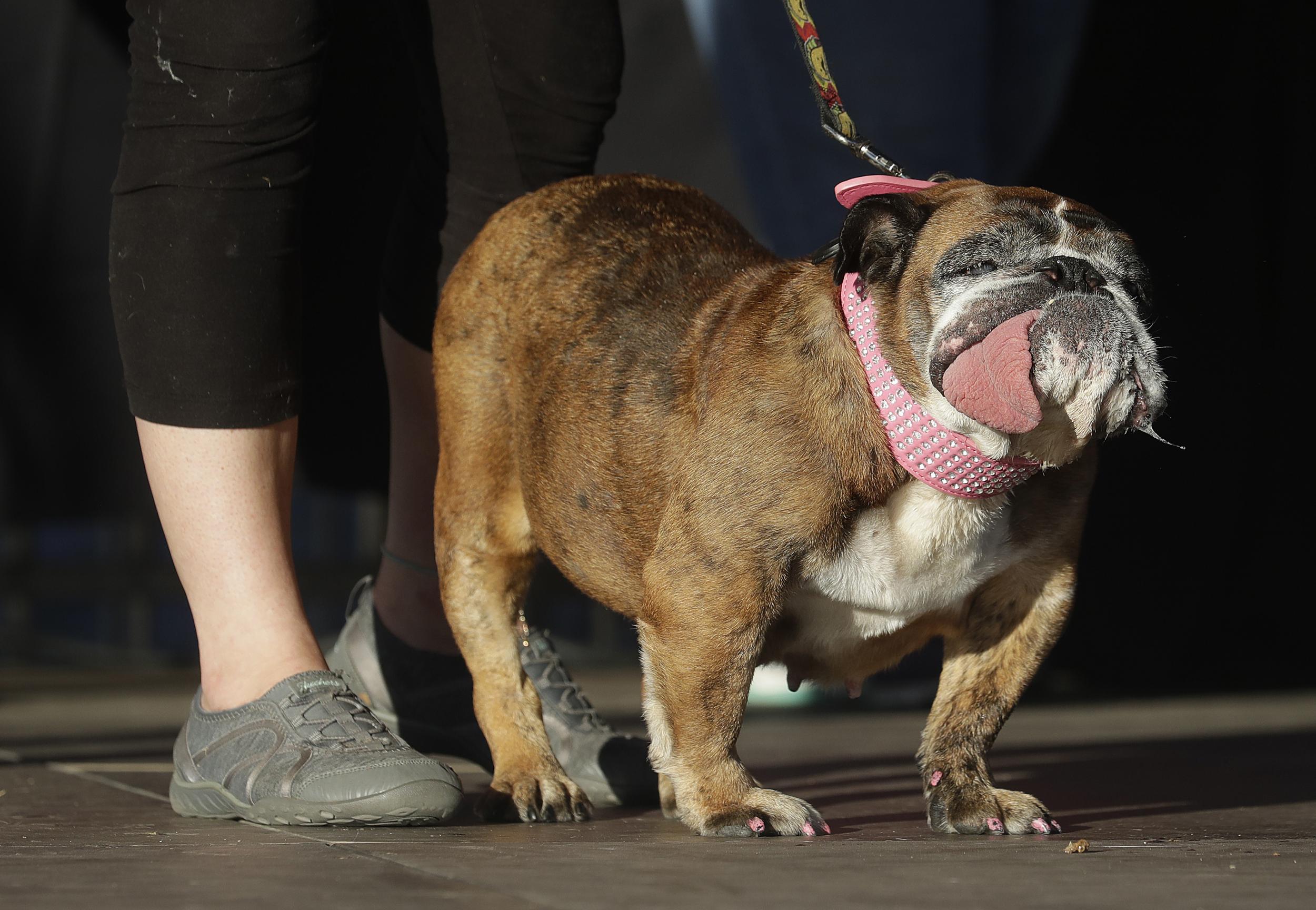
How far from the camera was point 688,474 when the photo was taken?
7.23 ft

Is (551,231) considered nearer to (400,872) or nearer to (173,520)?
(173,520)

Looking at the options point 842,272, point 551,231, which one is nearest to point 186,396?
point 551,231

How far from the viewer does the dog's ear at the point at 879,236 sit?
2.16 m

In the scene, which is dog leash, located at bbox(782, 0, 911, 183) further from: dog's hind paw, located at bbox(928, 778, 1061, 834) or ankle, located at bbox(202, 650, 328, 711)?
ankle, located at bbox(202, 650, 328, 711)

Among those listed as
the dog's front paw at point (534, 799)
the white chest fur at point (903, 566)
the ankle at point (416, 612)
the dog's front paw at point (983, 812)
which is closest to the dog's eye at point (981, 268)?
the white chest fur at point (903, 566)

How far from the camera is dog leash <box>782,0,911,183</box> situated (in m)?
2.50

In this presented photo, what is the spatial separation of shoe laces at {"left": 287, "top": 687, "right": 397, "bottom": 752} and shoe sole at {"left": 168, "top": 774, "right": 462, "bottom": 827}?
98 mm

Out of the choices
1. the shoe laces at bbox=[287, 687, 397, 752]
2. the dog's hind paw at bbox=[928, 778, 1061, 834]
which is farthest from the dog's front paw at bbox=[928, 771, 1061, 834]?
the shoe laces at bbox=[287, 687, 397, 752]

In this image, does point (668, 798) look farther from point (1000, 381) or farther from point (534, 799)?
point (1000, 381)

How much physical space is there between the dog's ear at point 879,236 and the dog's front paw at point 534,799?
0.82 m

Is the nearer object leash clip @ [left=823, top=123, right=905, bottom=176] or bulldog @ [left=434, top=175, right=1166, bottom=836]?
bulldog @ [left=434, top=175, right=1166, bottom=836]

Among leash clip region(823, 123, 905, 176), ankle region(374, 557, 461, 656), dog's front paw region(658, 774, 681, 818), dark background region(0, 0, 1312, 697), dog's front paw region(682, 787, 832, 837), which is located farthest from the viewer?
dark background region(0, 0, 1312, 697)

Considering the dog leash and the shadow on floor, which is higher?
the dog leash

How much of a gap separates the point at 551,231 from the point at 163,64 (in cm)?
67
